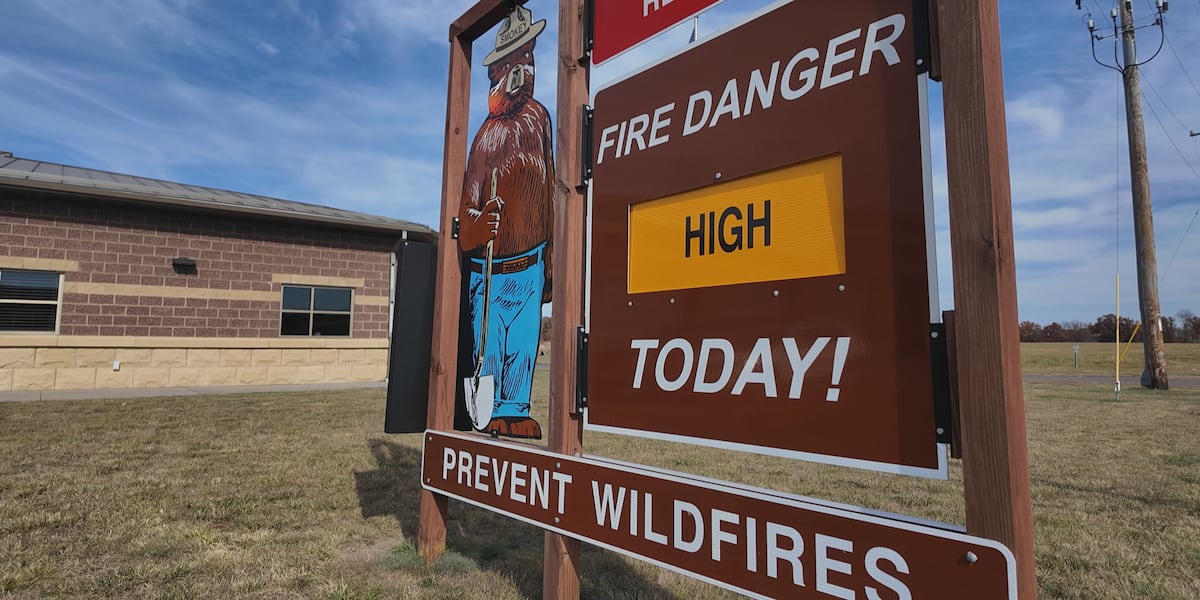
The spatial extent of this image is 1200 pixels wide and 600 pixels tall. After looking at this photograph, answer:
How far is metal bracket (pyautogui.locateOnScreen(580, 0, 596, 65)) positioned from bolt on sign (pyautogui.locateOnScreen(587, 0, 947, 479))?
1.30ft

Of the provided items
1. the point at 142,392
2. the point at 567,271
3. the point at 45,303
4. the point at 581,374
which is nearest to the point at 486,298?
the point at 567,271

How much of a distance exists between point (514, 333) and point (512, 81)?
1.54 metres

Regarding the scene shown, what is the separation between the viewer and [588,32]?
2.94m

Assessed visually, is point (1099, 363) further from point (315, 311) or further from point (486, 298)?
point (486, 298)

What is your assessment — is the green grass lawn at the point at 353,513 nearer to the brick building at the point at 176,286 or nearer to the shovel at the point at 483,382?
the shovel at the point at 483,382

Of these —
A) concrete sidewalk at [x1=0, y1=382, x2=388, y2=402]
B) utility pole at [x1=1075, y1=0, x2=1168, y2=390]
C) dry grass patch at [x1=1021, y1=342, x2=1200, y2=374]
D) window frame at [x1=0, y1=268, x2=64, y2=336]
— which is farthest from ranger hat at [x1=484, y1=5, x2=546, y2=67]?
dry grass patch at [x1=1021, y1=342, x2=1200, y2=374]

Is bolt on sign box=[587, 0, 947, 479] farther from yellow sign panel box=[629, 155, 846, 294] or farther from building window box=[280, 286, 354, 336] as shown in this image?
building window box=[280, 286, 354, 336]

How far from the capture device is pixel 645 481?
2203 mm

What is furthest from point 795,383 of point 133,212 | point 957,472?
point 133,212

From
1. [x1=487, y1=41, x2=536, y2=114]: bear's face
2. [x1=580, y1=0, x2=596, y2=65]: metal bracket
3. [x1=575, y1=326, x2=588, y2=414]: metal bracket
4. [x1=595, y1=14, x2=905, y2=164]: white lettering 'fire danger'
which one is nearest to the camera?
[x1=595, y1=14, x2=905, y2=164]: white lettering 'fire danger'

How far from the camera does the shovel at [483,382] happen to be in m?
3.55

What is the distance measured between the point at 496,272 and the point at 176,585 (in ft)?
7.77

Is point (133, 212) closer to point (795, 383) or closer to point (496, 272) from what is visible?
point (496, 272)

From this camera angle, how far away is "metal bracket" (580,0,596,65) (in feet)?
9.57
